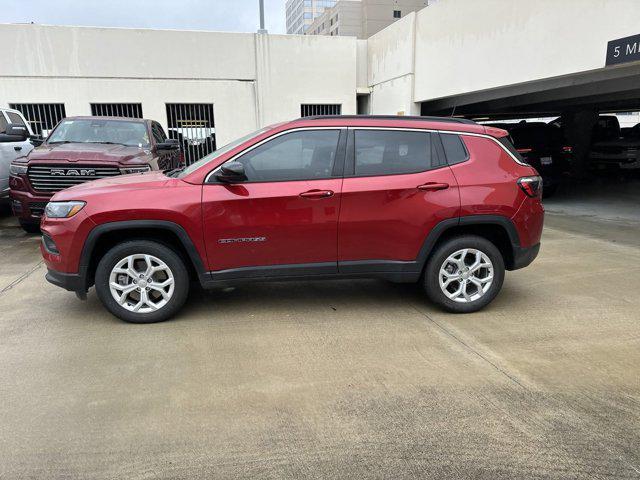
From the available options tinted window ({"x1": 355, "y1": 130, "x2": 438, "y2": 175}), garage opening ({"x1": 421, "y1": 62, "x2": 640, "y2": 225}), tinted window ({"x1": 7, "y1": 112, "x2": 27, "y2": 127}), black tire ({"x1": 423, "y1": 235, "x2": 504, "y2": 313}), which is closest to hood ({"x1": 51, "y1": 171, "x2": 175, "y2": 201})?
tinted window ({"x1": 355, "y1": 130, "x2": 438, "y2": 175})

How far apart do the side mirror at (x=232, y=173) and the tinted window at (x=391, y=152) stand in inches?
39.5

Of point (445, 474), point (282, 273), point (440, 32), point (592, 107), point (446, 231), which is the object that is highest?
point (440, 32)

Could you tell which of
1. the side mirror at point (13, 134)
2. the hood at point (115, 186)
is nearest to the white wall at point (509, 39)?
the hood at point (115, 186)

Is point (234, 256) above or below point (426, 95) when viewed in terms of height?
below

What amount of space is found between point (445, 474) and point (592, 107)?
1865 cm

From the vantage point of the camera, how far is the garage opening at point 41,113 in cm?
1416

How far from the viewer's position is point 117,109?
14.6 meters

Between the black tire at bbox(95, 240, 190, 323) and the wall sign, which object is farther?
the wall sign

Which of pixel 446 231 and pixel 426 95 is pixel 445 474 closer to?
pixel 446 231

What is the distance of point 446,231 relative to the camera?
14.3 ft

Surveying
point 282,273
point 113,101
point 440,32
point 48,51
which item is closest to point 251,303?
point 282,273

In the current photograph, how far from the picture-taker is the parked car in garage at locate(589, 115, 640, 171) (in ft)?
48.4

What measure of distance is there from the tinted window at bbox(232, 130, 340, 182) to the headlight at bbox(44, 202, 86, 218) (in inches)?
55.4

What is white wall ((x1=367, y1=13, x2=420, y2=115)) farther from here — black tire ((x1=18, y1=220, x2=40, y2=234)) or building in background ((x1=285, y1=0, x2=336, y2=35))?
building in background ((x1=285, y1=0, x2=336, y2=35))
